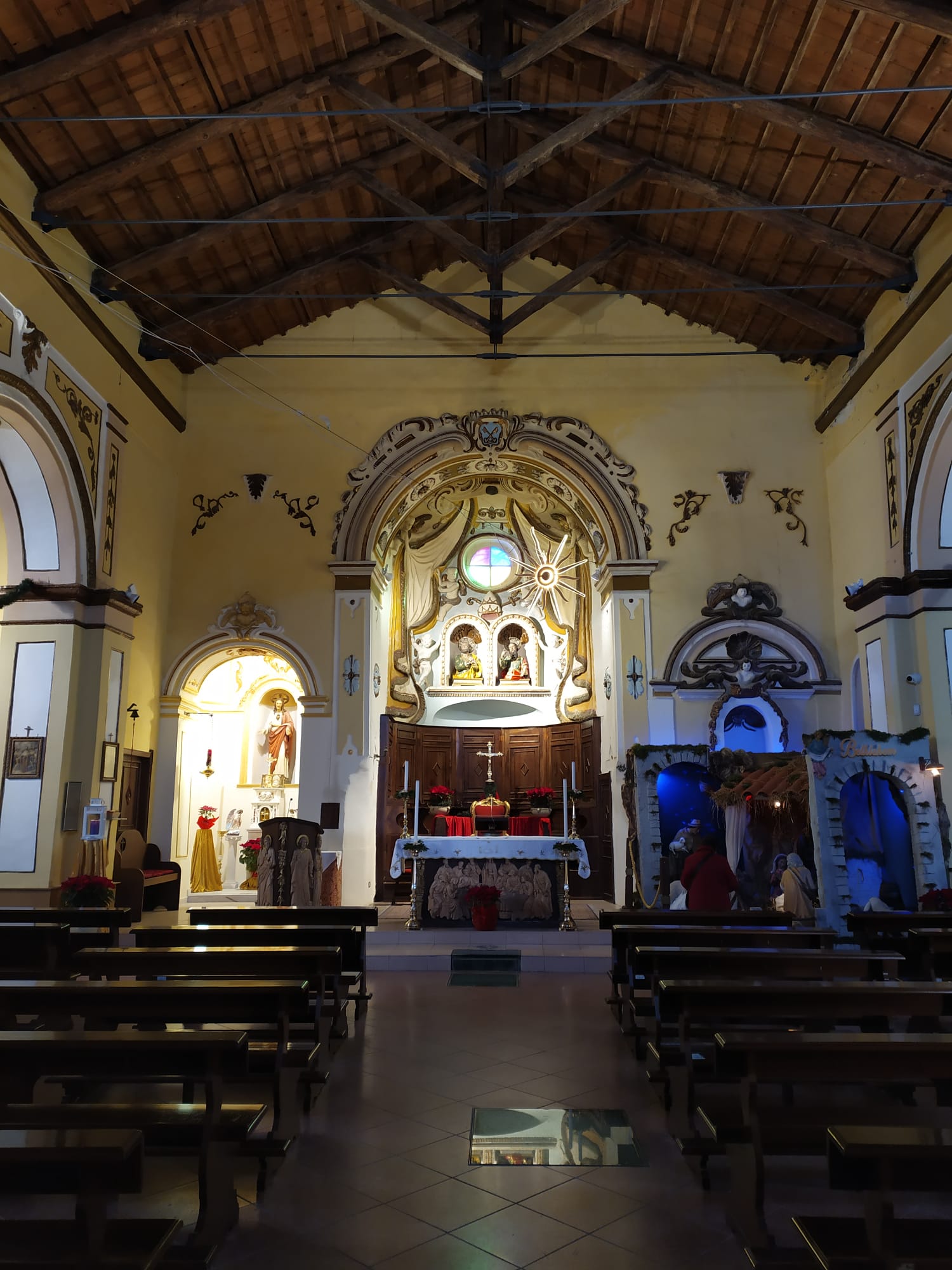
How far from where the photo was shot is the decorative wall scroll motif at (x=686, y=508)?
1334 cm

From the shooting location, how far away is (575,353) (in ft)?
45.5

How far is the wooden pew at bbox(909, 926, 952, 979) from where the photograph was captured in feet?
18.0

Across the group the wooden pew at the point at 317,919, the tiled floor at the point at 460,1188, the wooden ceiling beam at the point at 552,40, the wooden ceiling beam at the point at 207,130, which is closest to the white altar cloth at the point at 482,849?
the wooden pew at the point at 317,919

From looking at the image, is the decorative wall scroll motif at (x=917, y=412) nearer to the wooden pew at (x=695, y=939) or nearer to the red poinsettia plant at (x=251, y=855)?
the wooden pew at (x=695, y=939)

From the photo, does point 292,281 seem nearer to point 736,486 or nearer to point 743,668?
point 736,486

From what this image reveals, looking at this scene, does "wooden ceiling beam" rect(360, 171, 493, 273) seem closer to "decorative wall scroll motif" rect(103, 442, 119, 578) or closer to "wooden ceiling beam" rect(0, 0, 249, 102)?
"wooden ceiling beam" rect(0, 0, 249, 102)

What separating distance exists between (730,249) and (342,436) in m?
6.00

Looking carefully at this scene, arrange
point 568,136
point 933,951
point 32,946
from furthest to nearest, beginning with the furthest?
point 568,136, point 32,946, point 933,951

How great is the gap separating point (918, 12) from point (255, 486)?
31.9 ft

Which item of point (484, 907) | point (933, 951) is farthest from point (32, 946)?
point (484, 907)

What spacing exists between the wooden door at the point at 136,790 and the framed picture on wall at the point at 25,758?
5.20 feet

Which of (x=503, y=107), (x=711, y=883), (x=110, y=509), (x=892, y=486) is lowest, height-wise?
(x=711, y=883)

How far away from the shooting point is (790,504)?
1334 centimetres

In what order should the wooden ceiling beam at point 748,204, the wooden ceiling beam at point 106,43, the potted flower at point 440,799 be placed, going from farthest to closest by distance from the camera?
→ the potted flower at point 440,799
the wooden ceiling beam at point 748,204
the wooden ceiling beam at point 106,43
